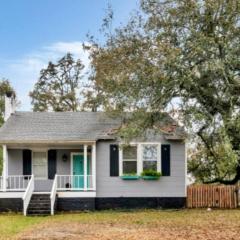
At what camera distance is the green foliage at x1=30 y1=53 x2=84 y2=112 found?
138ft

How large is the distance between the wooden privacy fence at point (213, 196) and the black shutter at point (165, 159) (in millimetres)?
1540

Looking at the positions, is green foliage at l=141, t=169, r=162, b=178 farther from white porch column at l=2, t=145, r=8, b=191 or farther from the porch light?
white porch column at l=2, t=145, r=8, b=191

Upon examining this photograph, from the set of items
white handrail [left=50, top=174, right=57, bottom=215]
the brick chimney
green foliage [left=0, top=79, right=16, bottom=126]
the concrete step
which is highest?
green foliage [left=0, top=79, right=16, bottom=126]

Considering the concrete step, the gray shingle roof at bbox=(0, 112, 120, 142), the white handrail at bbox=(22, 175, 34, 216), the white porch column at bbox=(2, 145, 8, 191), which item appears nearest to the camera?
the white handrail at bbox=(22, 175, 34, 216)

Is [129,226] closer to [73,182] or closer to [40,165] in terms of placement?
[73,182]

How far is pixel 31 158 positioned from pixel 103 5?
1058cm

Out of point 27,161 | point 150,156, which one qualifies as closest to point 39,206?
point 27,161

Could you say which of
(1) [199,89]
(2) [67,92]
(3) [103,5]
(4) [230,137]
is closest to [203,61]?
(1) [199,89]

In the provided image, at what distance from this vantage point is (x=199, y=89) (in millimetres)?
14961

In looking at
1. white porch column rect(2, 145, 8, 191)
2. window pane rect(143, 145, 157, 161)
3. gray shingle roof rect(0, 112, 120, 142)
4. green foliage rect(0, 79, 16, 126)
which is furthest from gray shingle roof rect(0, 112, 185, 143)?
green foliage rect(0, 79, 16, 126)

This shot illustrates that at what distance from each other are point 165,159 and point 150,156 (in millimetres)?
737

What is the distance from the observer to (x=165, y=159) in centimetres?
2395

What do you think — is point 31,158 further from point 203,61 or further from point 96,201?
point 203,61

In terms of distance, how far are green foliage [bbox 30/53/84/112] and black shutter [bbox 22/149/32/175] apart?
16.5 meters
